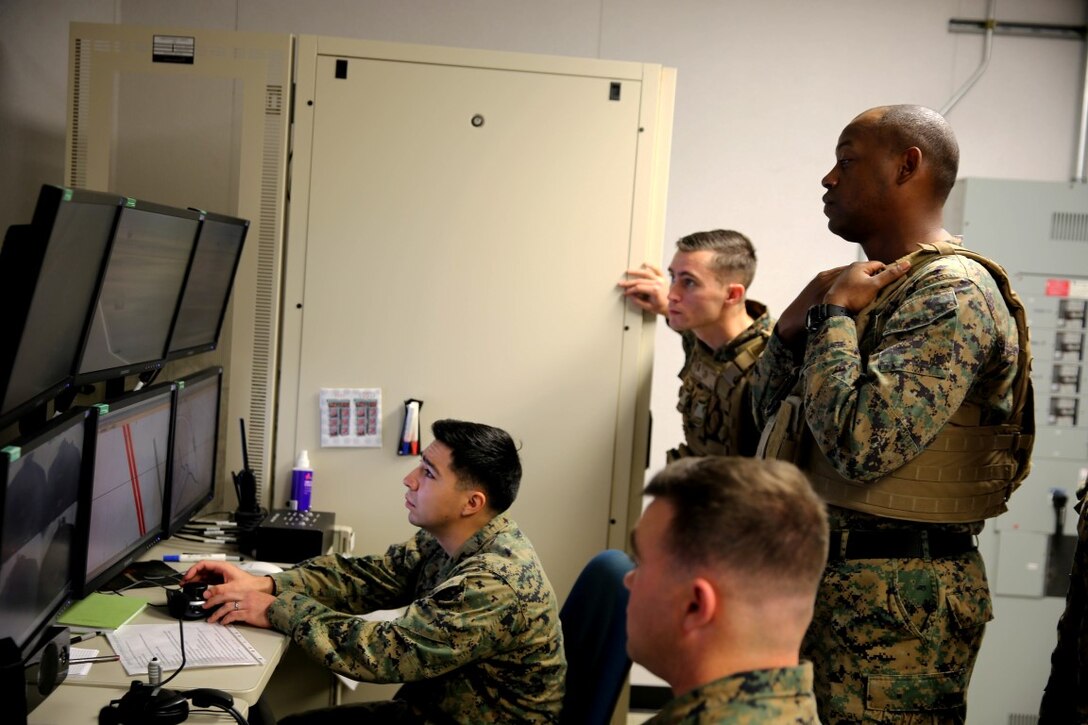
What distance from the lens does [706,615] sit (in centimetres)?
108

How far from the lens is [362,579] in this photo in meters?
2.30

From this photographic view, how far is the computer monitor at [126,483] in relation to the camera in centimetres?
185

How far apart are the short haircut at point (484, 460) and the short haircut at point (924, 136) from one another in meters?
0.99

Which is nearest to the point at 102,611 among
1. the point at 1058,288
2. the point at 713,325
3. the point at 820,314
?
the point at 820,314

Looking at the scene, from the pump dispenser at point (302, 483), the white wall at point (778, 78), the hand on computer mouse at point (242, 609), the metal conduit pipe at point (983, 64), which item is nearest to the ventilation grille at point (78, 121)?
the pump dispenser at point (302, 483)

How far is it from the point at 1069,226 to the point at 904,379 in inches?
83.4

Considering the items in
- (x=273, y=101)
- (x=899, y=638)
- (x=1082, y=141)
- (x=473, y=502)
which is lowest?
(x=899, y=638)

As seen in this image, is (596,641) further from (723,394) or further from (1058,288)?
(1058,288)

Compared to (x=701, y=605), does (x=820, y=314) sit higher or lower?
higher

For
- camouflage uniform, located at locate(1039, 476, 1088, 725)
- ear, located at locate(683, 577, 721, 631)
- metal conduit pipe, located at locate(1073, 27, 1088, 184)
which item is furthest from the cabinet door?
metal conduit pipe, located at locate(1073, 27, 1088, 184)

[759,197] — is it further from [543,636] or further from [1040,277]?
[543,636]

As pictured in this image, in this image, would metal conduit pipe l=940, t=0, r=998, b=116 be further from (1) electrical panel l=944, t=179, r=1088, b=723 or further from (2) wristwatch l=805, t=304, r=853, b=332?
(2) wristwatch l=805, t=304, r=853, b=332

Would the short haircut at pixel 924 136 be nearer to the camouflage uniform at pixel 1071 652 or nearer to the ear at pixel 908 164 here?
the ear at pixel 908 164

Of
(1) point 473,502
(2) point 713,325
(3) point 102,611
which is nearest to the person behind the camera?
(3) point 102,611
